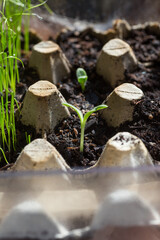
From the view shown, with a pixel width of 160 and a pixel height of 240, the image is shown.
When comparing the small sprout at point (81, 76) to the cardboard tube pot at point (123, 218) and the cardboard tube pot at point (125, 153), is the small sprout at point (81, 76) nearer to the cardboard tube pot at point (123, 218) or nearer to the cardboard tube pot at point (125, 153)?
the cardboard tube pot at point (125, 153)

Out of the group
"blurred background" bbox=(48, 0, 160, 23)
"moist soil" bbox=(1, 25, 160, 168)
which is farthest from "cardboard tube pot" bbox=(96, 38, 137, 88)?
"blurred background" bbox=(48, 0, 160, 23)

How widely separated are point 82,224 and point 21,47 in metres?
0.91

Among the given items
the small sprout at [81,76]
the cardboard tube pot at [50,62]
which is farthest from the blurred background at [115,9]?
the small sprout at [81,76]

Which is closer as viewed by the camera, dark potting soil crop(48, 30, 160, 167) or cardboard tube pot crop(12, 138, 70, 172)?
cardboard tube pot crop(12, 138, 70, 172)

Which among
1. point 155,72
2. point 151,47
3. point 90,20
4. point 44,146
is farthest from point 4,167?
point 90,20

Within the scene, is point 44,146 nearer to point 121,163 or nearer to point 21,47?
point 121,163

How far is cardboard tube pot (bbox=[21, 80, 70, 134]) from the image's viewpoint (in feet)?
2.95

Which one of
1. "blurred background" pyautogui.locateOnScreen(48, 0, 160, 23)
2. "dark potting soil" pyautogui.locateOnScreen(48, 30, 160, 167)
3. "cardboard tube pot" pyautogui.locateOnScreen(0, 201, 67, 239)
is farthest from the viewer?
"blurred background" pyautogui.locateOnScreen(48, 0, 160, 23)

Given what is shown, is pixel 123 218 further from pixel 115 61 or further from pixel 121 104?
pixel 115 61

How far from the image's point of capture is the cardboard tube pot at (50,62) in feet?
3.68

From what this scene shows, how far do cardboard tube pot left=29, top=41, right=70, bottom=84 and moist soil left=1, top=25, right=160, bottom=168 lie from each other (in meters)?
0.02

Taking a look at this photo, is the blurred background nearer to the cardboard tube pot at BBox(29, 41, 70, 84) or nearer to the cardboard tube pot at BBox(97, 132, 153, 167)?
the cardboard tube pot at BBox(29, 41, 70, 84)

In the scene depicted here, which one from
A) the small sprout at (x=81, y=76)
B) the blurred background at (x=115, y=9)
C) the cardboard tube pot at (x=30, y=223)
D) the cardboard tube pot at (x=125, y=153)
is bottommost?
the cardboard tube pot at (x=30, y=223)

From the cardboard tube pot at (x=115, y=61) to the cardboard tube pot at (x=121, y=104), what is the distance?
0.55 ft
